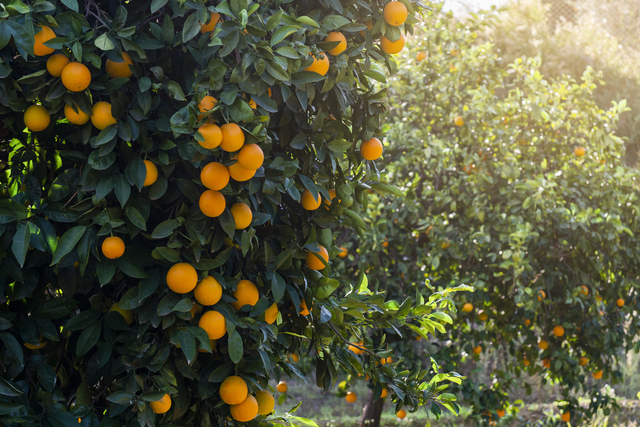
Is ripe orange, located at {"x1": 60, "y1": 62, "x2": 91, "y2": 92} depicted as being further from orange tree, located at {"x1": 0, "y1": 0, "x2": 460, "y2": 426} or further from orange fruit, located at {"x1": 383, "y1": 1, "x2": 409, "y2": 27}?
orange fruit, located at {"x1": 383, "y1": 1, "x2": 409, "y2": 27}

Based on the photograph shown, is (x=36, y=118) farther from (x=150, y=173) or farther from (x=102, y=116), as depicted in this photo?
(x=150, y=173)

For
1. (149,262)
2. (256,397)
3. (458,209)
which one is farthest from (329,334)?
(458,209)

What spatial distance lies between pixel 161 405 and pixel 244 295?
247 mm

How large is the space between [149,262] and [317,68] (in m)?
0.50

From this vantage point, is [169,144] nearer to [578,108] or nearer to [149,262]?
[149,262]

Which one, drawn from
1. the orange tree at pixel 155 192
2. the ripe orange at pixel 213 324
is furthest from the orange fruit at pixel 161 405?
the ripe orange at pixel 213 324

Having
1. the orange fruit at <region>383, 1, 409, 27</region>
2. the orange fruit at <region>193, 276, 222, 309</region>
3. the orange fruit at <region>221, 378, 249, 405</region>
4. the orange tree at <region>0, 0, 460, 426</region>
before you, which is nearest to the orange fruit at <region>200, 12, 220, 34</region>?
the orange tree at <region>0, 0, 460, 426</region>

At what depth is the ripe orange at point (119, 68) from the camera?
0.99m

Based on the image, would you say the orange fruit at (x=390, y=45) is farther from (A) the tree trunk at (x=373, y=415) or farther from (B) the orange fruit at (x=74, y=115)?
→ (A) the tree trunk at (x=373, y=415)

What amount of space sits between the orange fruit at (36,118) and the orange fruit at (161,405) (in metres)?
0.54

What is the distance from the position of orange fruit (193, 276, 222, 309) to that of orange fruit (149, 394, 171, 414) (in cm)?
18

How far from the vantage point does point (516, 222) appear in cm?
283

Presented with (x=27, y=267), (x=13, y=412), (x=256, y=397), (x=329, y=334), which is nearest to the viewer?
(x=13, y=412)

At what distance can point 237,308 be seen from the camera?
3.50 ft
